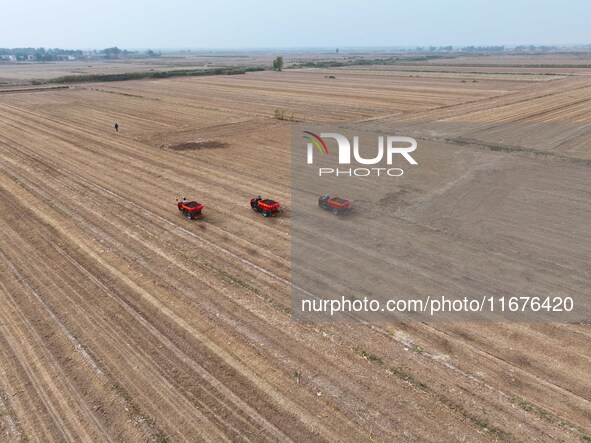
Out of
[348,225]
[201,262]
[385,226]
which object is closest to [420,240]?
[385,226]

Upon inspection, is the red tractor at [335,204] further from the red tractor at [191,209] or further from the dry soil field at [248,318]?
the red tractor at [191,209]

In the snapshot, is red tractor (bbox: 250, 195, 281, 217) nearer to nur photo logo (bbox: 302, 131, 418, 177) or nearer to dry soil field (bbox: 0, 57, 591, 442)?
dry soil field (bbox: 0, 57, 591, 442)

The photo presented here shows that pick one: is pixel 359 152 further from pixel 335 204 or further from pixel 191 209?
pixel 191 209

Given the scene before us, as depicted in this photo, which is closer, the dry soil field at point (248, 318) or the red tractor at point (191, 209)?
the dry soil field at point (248, 318)

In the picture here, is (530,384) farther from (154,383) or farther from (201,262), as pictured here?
(201,262)

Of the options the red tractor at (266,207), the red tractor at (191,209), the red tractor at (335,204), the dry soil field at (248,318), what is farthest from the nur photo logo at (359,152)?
the red tractor at (191,209)
